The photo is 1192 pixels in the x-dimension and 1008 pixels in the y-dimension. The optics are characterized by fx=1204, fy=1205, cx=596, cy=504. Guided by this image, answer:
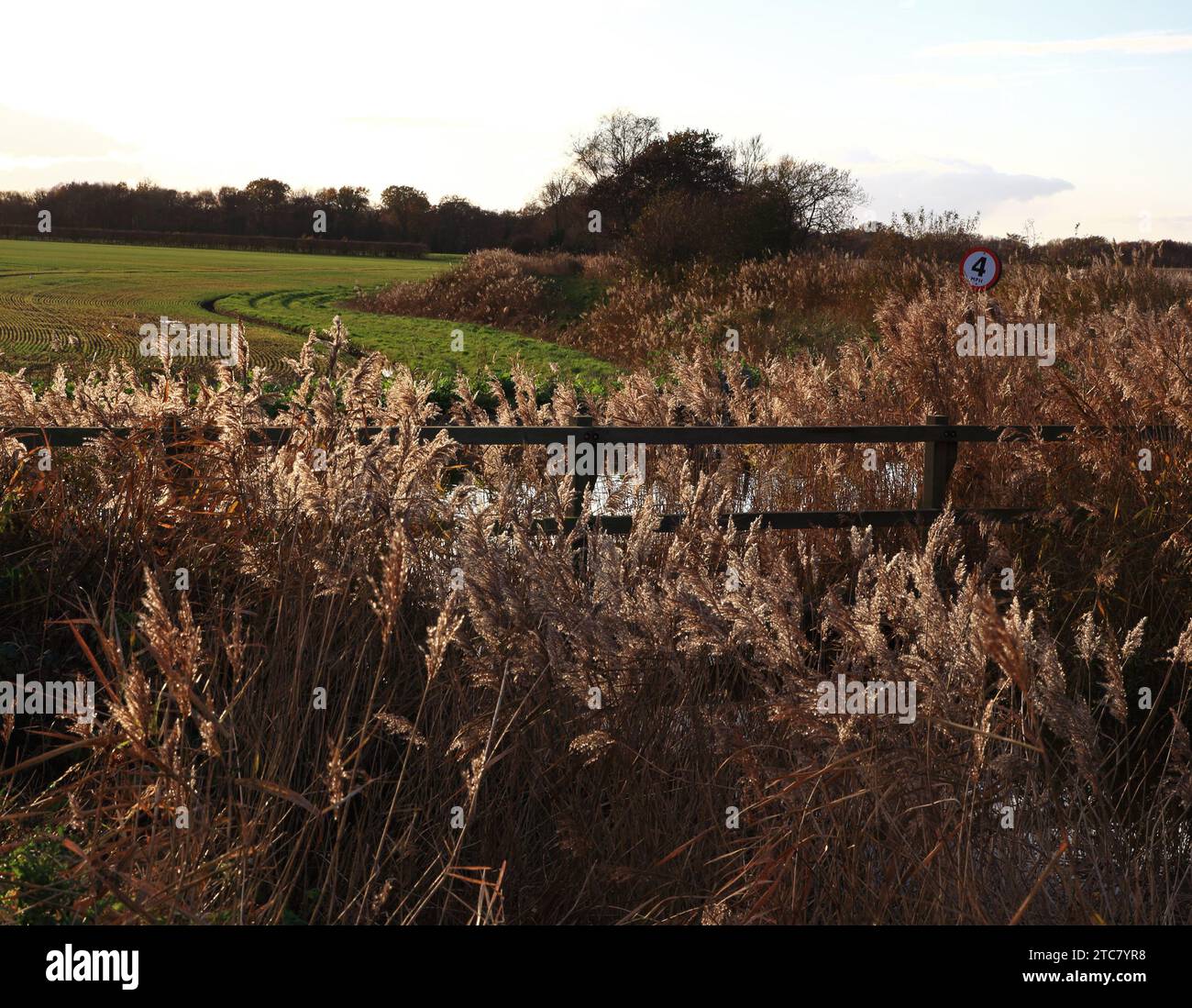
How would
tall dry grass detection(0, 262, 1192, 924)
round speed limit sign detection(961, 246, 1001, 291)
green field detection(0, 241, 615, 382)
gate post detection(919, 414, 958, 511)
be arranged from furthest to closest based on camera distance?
green field detection(0, 241, 615, 382), round speed limit sign detection(961, 246, 1001, 291), gate post detection(919, 414, 958, 511), tall dry grass detection(0, 262, 1192, 924)

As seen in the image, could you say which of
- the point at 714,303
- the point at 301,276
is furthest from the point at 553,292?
the point at 301,276

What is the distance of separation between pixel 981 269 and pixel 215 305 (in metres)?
32.2

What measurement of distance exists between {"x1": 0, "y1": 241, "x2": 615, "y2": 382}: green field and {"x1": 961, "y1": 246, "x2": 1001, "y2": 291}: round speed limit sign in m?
6.52

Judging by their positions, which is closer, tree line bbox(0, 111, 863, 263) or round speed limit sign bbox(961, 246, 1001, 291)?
round speed limit sign bbox(961, 246, 1001, 291)

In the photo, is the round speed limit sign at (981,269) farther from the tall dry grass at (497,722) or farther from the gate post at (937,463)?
the tall dry grass at (497,722)

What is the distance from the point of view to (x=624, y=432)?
6766mm

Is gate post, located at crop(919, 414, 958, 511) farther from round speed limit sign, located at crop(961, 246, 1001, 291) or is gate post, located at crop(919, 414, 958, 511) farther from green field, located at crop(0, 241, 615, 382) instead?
green field, located at crop(0, 241, 615, 382)

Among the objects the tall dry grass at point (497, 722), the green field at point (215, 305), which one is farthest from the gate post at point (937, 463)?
the green field at point (215, 305)

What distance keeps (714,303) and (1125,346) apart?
621 inches

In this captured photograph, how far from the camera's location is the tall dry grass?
279 centimetres

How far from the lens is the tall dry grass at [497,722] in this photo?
279 cm

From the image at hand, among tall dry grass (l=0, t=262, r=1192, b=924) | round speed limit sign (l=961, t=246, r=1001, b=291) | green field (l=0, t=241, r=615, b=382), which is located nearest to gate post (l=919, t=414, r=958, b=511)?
tall dry grass (l=0, t=262, r=1192, b=924)
